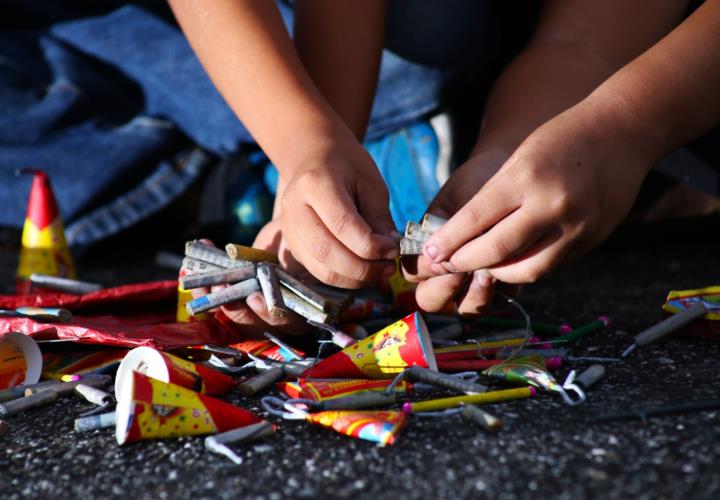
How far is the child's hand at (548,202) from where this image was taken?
3.20ft

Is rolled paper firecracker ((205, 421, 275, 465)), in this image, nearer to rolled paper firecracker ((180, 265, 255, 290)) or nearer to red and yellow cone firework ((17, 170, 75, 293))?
rolled paper firecracker ((180, 265, 255, 290))

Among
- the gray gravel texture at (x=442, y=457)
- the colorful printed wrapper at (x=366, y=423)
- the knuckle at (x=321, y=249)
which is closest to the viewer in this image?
the gray gravel texture at (x=442, y=457)

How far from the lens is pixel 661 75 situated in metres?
1.11

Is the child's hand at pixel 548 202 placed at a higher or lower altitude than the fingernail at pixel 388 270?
higher

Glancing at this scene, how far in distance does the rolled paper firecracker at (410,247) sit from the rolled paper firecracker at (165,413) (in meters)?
0.31

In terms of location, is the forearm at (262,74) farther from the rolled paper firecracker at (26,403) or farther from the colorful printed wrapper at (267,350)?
the rolled paper firecracker at (26,403)

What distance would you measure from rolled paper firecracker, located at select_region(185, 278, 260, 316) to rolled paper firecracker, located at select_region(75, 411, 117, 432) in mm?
239

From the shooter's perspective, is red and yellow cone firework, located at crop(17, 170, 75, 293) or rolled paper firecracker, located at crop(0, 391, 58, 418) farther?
red and yellow cone firework, located at crop(17, 170, 75, 293)

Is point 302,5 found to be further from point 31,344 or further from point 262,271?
point 31,344

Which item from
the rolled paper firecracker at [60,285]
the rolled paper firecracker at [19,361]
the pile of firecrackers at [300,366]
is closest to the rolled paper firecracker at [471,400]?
the pile of firecrackers at [300,366]

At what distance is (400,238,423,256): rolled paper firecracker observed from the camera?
1.08 metres

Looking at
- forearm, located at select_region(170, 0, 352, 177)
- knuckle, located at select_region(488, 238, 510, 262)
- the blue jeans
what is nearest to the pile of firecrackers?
knuckle, located at select_region(488, 238, 510, 262)

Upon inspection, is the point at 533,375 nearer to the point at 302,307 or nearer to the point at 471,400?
the point at 471,400

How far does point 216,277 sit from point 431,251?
34 cm
